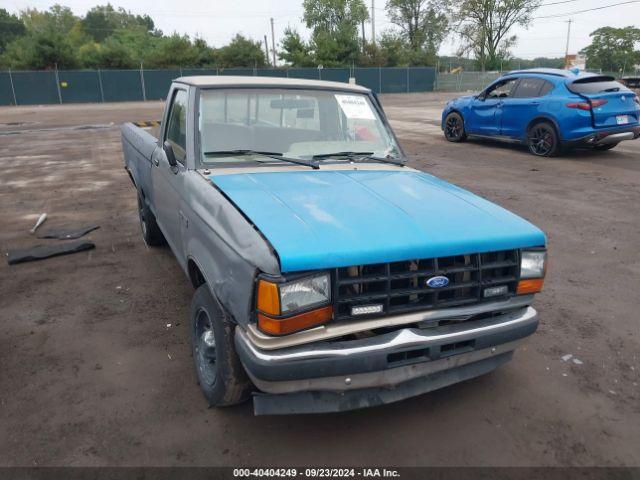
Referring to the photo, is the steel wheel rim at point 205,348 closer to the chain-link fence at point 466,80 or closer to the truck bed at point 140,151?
the truck bed at point 140,151

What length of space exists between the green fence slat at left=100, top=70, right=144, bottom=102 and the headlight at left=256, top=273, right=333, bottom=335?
40.4m

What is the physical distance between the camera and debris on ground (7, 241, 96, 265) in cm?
524

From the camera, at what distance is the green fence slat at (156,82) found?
38.9 metres

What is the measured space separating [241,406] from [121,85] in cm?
4013

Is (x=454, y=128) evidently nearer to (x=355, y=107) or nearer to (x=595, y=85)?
(x=595, y=85)

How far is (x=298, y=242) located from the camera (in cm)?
229

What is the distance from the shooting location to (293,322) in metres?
2.27

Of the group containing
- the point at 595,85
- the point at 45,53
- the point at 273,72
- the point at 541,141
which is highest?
the point at 45,53

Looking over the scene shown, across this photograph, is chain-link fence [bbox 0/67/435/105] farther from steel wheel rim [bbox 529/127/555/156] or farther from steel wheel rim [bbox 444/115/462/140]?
steel wheel rim [bbox 529/127/555/156]

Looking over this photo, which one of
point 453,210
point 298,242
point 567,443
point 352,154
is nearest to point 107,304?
point 352,154

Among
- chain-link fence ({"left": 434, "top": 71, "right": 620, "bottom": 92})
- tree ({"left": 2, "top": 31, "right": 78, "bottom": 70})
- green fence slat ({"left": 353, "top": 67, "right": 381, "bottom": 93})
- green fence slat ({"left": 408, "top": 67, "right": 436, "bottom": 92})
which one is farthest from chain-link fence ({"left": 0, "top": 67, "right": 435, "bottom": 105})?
chain-link fence ({"left": 434, "top": 71, "right": 620, "bottom": 92})

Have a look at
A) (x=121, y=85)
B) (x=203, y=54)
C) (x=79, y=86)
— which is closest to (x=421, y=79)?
(x=203, y=54)

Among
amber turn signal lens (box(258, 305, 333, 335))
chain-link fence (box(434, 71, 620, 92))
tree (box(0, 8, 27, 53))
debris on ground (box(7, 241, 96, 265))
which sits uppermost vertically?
tree (box(0, 8, 27, 53))

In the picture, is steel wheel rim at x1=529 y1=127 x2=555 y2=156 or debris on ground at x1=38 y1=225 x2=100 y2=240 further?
steel wheel rim at x1=529 y1=127 x2=555 y2=156
